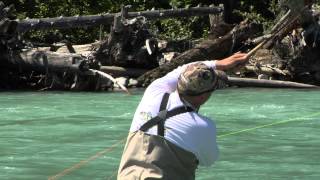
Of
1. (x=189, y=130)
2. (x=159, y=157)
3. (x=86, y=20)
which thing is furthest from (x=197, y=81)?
(x=86, y=20)

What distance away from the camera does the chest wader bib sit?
11.1ft

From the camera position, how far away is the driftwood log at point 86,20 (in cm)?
2061

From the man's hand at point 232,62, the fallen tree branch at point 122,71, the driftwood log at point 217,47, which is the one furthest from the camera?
the fallen tree branch at point 122,71

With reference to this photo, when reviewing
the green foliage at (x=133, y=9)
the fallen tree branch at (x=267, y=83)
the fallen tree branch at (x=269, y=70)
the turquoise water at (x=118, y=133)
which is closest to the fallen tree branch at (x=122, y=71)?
the turquoise water at (x=118, y=133)

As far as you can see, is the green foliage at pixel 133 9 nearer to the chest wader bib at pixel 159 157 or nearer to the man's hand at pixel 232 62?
the man's hand at pixel 232 62

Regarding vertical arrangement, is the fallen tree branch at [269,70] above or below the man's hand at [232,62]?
below

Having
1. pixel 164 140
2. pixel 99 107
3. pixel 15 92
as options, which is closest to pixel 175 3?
pixel 15 92

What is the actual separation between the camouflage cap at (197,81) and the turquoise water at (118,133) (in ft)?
14.2

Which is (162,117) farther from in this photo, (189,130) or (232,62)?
(232,62)

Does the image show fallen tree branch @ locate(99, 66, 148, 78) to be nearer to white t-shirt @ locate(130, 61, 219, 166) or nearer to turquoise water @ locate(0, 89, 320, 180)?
turquoise water @ locate(0, 89, 320, 180)

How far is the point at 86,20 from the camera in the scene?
71.4 ft

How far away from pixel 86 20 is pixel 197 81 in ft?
61.4

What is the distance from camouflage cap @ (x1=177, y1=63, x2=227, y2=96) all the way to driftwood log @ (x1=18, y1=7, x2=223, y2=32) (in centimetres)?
1751

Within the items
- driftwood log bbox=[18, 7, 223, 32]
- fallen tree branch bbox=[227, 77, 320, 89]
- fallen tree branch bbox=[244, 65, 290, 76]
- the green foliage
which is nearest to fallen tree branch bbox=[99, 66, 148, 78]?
driftwood log bbox=[18, 7, 223, 32]
